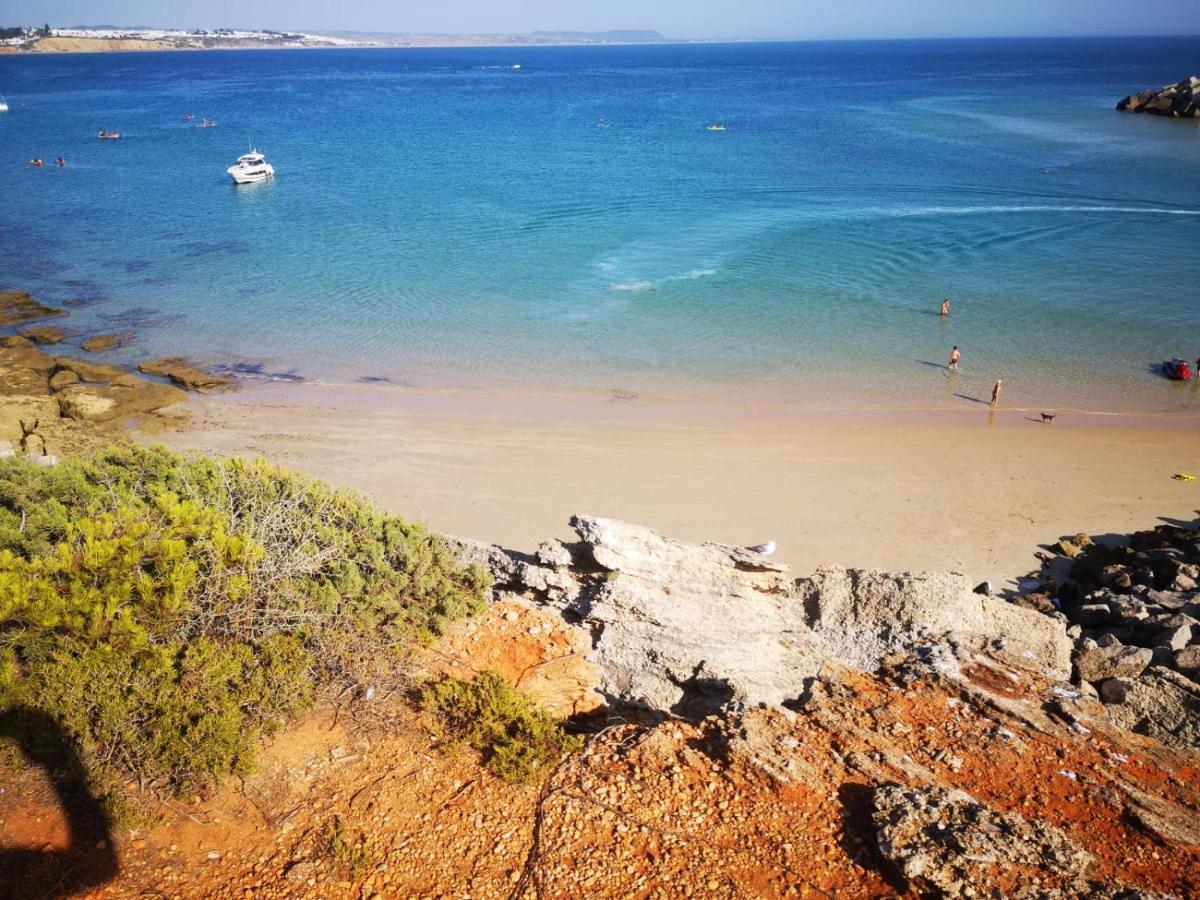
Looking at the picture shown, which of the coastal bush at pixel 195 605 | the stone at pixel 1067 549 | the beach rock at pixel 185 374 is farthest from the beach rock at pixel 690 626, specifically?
the beach rock at pixel 185 374

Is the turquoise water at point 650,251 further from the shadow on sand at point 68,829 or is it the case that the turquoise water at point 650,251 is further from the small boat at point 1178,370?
the shadow on sand at point 68,829

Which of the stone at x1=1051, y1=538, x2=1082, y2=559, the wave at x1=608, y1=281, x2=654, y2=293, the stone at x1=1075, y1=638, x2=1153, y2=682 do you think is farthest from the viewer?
the wave at x1=608, y1=281, x2=654, y2=293

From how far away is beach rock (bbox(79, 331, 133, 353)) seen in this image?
2767 centimetres

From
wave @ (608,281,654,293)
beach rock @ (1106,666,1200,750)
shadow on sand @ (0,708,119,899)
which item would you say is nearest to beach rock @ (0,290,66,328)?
wave @ (608,281,654,293)

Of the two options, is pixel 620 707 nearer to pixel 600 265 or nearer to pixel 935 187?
pixel 600 265

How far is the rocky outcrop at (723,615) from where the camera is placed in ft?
29.3

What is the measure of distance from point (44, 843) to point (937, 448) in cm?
2103

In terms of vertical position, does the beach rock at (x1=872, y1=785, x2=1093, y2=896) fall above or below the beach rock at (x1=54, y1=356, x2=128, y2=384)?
above

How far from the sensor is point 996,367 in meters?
26.5

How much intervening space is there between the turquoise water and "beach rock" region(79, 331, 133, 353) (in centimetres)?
93

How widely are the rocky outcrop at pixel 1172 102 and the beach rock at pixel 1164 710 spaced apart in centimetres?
9862

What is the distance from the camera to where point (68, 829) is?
6.21 m

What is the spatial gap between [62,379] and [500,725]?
24497 mm

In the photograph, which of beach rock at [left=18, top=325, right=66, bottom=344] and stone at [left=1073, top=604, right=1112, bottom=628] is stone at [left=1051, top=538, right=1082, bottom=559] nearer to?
stone at [left=1073, top=604, right=1112, bottom=628]
